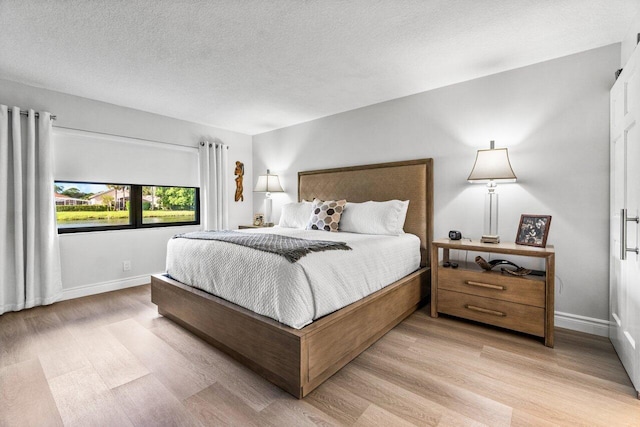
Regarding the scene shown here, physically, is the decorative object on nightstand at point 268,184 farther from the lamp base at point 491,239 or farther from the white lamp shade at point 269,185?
the lamp base at point 491,239

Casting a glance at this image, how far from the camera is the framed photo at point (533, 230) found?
8.04 ft

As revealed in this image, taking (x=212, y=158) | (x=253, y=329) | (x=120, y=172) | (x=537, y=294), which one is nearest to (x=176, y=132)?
(x=212, y=158)

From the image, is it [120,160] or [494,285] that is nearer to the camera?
[494,285]

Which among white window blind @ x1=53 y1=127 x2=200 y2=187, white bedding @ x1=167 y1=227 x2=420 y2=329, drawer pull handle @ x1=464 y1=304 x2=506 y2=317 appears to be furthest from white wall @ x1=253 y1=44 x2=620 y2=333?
white window blind @ x1=53 y1=127 x2=200 y2=187

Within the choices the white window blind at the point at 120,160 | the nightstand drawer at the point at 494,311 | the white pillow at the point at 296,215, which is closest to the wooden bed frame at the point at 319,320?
the nightstand drawer at the point at 494,311

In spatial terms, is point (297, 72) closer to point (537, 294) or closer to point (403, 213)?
point (403, 213)

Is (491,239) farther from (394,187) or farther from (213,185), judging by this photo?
(213,185)

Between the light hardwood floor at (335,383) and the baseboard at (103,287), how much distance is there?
0.84 meters

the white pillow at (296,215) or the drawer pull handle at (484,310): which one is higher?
the white pillow at (296,215)

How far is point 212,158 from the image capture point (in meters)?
4.54

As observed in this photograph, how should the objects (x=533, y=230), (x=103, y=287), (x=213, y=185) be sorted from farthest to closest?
1. (x=213, y=185)
2. (x=103, y=287)
3. (x=533, y=230)

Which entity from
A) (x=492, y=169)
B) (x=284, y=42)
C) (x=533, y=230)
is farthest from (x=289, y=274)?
(x=533, y=230)

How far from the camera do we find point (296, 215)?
3.81m

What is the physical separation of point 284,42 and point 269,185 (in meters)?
2.55
